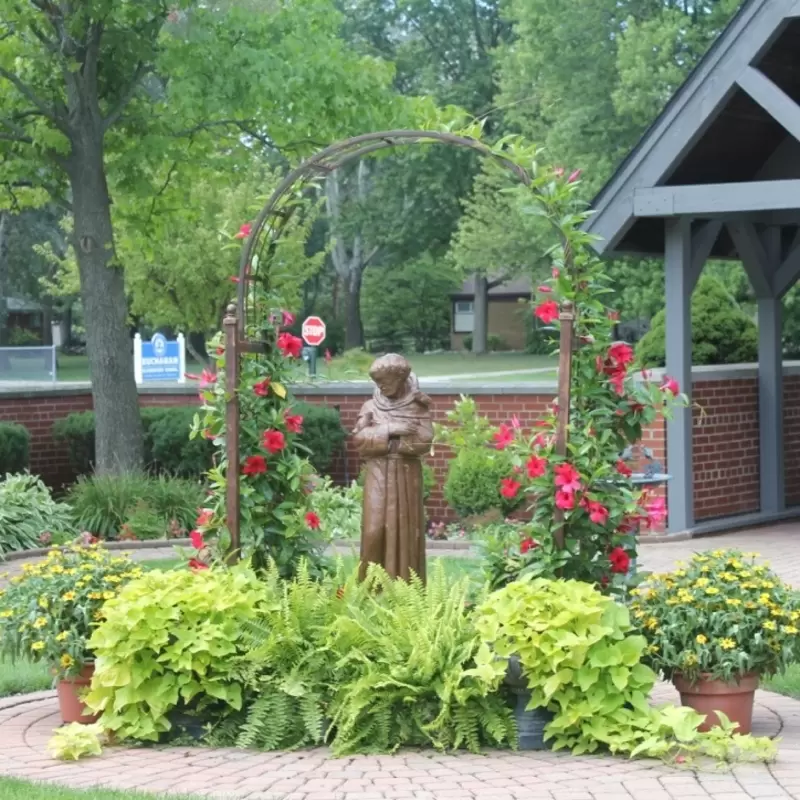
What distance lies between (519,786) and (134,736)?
1945mm

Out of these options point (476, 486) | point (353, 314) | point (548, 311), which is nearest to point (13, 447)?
point (476, 486)

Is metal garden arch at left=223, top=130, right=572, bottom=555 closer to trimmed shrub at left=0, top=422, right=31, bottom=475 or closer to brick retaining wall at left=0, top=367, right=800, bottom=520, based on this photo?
brick retaining wall at left=0, top=367, right=800, bottom=520

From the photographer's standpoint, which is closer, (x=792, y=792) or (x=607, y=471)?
(x=792, y=792)

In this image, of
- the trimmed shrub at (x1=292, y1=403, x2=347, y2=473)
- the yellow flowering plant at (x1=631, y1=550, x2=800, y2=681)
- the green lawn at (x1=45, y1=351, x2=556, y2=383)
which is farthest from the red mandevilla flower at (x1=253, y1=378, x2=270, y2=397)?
the green lawn at (x1=45, y1=351, x2=556, y2=383)

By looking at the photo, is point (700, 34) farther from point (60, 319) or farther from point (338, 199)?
point (60, 319)

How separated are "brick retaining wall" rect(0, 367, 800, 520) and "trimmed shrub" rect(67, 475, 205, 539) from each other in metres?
2.30

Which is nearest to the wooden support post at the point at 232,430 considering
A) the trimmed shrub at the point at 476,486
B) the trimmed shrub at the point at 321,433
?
the trimmed shrub at the point at 476,486

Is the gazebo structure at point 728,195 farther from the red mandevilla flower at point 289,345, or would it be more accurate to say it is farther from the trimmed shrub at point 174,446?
the trimmed shrub at point 174,446

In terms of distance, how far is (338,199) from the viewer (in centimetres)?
5959

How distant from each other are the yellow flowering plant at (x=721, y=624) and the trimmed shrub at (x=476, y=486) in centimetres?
803

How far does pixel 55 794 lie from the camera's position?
604 centimetres

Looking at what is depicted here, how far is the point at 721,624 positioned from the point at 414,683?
141cm

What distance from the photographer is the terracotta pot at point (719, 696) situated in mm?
7010

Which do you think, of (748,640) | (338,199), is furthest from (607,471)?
(338,199)
